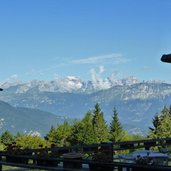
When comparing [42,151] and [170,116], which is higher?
[170,116]

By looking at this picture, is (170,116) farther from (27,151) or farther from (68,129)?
(27,151)

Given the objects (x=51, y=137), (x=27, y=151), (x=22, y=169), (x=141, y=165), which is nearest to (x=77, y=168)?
(x=141, y=165)

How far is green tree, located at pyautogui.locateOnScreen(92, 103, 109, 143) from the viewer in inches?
4109

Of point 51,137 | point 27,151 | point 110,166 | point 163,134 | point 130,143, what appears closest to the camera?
point 110,166

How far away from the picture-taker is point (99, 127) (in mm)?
106625

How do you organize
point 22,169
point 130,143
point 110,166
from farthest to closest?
1. point 130,143
2. point 22,169
3. point 110,166

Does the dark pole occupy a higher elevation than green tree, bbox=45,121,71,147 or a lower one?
lower

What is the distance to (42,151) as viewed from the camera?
10.9m

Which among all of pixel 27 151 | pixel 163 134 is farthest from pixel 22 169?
pixel 163 134

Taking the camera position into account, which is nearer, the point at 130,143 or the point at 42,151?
the point at 42,151

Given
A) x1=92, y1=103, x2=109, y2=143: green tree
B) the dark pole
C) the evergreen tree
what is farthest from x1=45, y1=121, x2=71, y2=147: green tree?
the dark pole

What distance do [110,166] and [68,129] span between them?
10045cm

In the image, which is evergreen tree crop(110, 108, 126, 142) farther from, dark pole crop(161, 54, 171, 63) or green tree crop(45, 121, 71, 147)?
dark pole crop(161, 54, 171, 63)

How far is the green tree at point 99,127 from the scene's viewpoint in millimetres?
104375
